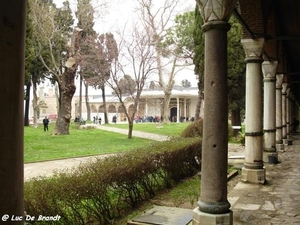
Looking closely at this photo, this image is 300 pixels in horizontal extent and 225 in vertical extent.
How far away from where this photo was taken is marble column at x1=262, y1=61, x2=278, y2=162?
394 inches

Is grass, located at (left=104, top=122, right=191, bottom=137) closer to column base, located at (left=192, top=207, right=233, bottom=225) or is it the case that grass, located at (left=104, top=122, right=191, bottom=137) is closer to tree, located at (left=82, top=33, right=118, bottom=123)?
tree, located at (left=82, top=33, right=118, bottom=123)

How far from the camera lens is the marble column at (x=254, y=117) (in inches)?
279

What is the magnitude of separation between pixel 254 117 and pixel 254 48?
1.61 m

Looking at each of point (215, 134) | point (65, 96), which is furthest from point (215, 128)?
point (65, 96)

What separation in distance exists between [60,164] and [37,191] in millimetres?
7261

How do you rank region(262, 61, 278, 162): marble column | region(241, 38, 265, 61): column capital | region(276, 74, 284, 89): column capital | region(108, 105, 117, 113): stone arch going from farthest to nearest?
region(108, 105, 117, 113): stone arch → region(276, 74, 284, 89): column capital → region(262, 61, 278, 162): marble column → region(241, 38, 265, 61): column capital

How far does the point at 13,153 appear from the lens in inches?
49.0

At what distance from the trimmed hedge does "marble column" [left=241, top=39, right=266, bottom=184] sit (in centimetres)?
169

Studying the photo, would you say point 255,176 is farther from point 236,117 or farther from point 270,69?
point 236,117

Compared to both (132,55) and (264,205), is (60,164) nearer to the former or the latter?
(264,205)

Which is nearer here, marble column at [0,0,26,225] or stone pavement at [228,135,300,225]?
marble column at [0,0,26,225]

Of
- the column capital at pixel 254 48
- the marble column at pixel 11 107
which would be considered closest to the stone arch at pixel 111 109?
the column capital at pixel 254 48

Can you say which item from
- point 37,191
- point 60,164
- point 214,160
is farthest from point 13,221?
point 60,164

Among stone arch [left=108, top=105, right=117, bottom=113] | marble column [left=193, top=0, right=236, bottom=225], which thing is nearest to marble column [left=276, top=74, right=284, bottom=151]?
marble column [left=193, top=0, right=236, bottom=225]
